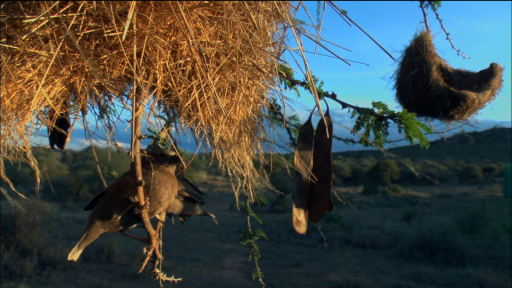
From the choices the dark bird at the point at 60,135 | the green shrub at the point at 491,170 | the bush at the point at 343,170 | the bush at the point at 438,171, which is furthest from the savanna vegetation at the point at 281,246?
the green shrub at the point at 491,170

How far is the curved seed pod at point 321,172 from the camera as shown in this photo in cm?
167

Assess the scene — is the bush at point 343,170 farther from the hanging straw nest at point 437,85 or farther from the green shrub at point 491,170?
the hanging straw nest at point 437,85

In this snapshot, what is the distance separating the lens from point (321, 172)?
1697mm

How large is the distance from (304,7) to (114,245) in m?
10.6

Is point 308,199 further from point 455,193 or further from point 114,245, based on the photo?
point 455,193

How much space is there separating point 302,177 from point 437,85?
2.36 meters

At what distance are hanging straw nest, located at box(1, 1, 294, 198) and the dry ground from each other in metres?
5.35

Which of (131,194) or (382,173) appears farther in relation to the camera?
(382,173)

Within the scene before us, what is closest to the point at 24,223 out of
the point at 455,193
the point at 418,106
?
the point at 418,106

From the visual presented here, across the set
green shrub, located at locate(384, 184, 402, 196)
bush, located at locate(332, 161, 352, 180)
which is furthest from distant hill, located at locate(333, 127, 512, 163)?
green shrub, located at locate(384, 184, 402, 196)

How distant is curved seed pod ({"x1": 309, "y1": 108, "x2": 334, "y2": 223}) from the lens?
167 centimetres

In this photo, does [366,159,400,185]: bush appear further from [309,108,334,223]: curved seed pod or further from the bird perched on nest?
the bird perched on nest

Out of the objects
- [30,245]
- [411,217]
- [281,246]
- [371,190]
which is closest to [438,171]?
[371,190]

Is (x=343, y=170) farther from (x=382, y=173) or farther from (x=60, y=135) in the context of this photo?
(x=60, y=135)
